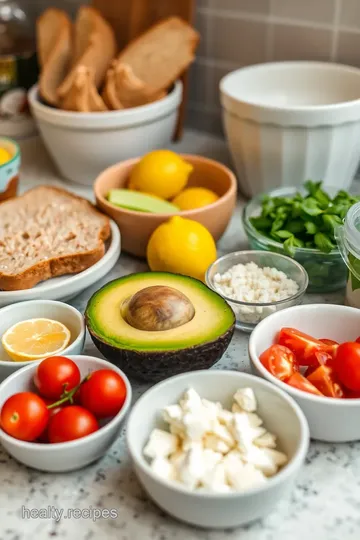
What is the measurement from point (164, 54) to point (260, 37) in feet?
0.74

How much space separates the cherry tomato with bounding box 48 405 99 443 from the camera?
2.63 feet

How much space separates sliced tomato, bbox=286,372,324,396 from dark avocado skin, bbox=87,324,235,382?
0.34ft

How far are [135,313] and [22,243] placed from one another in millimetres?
315

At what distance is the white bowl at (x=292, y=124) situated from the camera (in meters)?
1.24

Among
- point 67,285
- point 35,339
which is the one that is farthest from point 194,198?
point 35,339

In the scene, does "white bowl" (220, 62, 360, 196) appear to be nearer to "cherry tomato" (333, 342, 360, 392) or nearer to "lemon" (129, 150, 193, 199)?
"lemon" (129, 150, 193, 199)

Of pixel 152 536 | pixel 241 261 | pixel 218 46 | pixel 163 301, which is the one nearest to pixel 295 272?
pixel 241 261

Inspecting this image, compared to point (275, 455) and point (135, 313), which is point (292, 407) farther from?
point (135, 313)

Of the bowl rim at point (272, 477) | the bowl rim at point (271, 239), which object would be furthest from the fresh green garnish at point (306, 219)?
the bowl rim at point (272, 477)

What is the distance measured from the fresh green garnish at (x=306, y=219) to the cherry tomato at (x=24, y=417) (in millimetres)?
483

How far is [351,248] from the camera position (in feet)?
3.17

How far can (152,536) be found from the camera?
2.46ft

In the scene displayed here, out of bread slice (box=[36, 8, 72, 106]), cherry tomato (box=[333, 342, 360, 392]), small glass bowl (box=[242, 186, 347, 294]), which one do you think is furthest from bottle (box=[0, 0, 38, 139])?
cherry tomato (box=[333, 342, 360, 392])

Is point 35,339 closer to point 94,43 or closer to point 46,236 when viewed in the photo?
point 46,236
